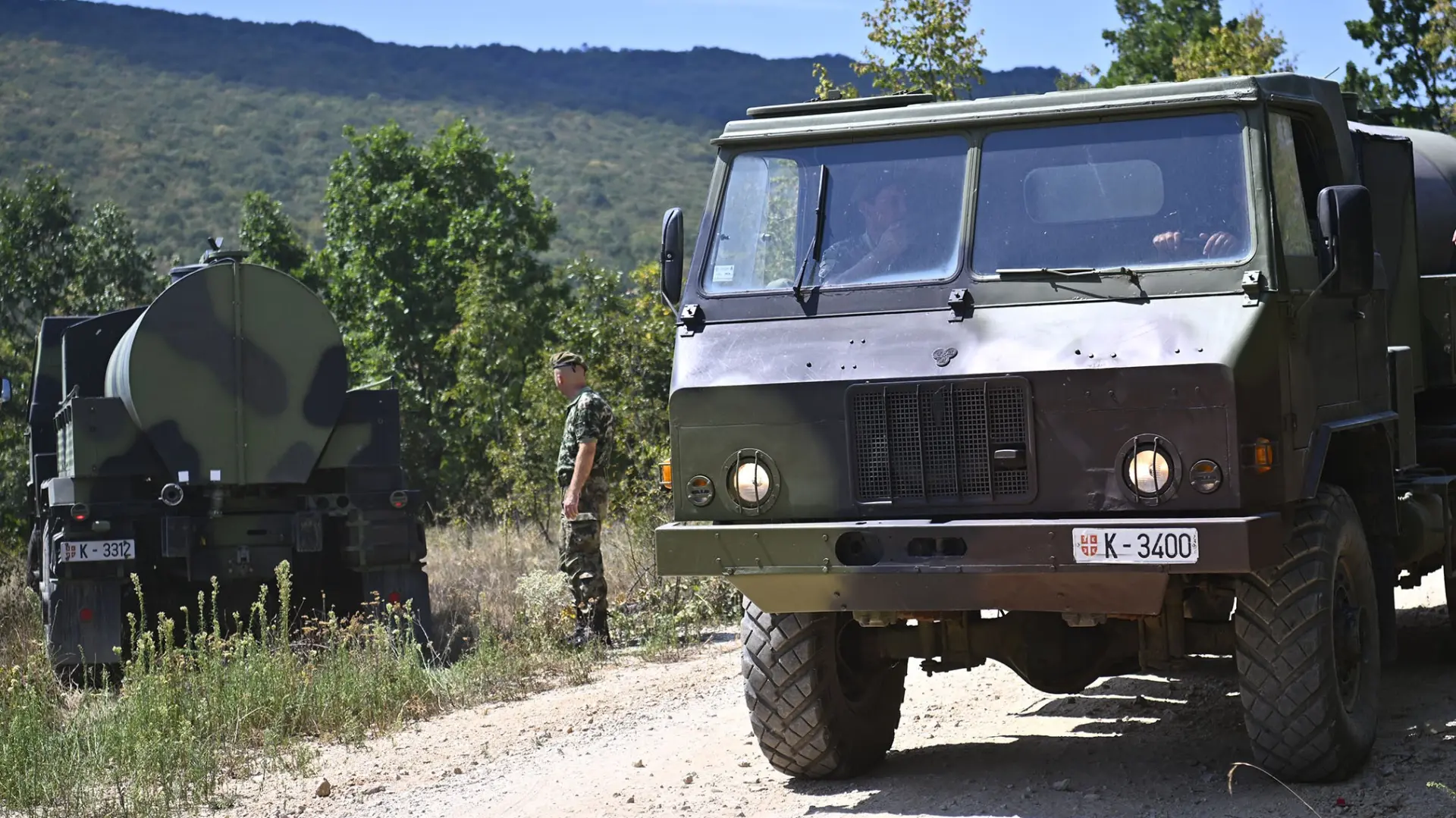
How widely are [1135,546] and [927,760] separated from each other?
1.85m

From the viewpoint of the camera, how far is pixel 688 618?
10.6 metres

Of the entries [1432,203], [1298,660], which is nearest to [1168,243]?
[1298,660]

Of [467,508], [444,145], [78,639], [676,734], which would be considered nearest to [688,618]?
[676,734]

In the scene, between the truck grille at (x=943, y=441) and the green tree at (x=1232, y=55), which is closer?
the truck grille at (x=943, y=441)

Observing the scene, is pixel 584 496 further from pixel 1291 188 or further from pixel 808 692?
pixel 1291 188

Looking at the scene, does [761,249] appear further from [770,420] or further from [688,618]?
[688,618]

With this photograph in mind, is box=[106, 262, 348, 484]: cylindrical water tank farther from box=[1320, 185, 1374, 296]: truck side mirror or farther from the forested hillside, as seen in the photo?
the forested hillside

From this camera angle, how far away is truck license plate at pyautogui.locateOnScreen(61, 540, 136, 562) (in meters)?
10.1

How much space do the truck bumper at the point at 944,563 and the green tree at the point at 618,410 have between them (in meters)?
7.20

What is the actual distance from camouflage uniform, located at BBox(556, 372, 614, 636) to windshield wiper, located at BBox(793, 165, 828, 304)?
13.4ft

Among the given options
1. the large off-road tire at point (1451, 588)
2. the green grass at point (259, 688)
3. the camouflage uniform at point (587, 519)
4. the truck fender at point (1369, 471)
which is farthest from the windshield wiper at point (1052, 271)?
the camouflage uniform at point (587, 519)

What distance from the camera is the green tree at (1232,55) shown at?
2238 cm

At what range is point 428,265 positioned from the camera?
30422mm

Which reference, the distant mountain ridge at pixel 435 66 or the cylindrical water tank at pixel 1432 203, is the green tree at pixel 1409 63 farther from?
the distant mountain ridge at pixel 435 66
